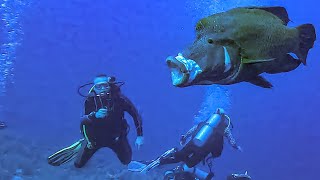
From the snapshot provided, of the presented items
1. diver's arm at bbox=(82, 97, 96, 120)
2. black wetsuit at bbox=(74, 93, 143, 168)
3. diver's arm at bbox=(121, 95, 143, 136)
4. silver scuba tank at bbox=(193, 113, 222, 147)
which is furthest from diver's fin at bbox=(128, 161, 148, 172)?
diver's arm at bbox=(82, 97, 96, 120)

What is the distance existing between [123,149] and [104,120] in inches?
42.6

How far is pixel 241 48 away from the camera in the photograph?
1.68 meters

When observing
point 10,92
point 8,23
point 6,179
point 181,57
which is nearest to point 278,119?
point 10,92

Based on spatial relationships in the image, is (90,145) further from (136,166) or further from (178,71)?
(178,71)

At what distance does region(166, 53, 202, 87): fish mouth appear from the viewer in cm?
158

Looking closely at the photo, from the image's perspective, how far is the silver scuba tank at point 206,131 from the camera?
6598mm

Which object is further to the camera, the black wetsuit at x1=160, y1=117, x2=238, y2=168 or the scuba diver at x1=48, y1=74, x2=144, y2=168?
the black wetsuit at x1=160, y1=117, x2=238, y2=168

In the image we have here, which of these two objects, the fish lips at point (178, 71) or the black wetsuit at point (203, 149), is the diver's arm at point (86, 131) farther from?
the fish lips at point (178, 71)

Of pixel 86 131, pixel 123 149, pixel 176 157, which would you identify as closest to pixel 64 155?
pixel 86 131

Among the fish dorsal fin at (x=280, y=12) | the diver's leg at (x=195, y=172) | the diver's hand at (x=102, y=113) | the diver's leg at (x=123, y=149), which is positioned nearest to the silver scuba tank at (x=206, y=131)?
the diver's leg at (x=195, y=172)

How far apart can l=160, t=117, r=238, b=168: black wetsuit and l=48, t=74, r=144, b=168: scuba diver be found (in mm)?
798

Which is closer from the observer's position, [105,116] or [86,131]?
[105,116]

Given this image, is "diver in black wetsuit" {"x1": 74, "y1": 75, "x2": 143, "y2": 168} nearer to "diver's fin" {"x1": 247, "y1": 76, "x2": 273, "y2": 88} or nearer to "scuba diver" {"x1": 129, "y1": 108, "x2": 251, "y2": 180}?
"scuba diver" {"x1": 129, "y1": 108, "x2": 251, "y2": 180}

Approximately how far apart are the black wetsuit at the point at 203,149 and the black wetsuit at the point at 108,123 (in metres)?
0.86
